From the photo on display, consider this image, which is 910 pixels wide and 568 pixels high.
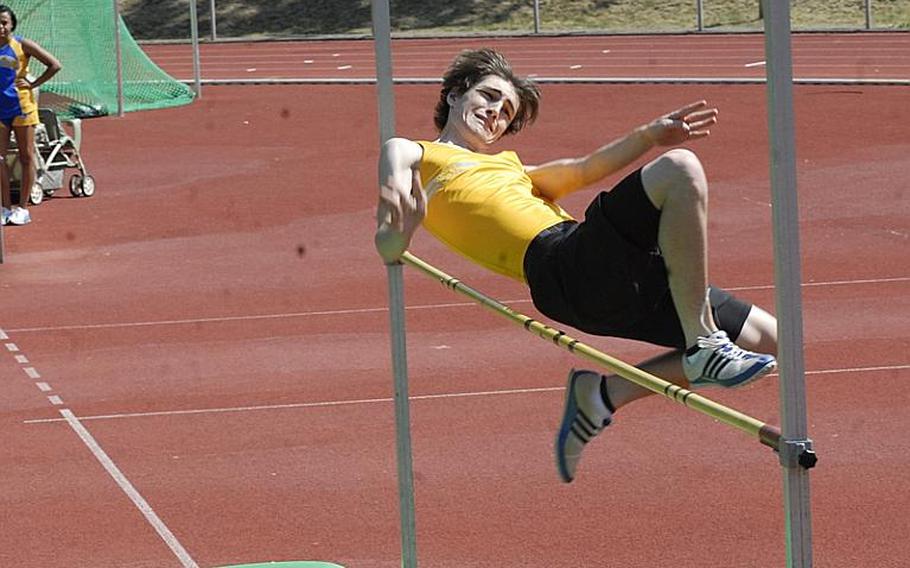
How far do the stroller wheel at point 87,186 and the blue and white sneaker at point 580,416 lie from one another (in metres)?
10.7

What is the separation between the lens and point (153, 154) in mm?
17469

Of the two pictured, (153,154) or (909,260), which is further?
(153,154)

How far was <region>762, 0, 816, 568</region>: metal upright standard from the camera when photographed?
113 inches

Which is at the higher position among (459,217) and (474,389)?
(459,217)

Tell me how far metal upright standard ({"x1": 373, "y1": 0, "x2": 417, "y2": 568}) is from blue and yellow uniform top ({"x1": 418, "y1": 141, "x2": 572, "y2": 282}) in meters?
0.27

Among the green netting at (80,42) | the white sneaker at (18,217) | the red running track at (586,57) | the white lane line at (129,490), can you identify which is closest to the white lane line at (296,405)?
the white lane line at (129,490)

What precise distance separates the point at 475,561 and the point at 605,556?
432mm

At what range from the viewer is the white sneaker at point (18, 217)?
518 inches

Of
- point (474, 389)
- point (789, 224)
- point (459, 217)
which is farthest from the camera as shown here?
point (474, 389)

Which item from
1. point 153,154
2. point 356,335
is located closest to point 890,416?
point 356,335

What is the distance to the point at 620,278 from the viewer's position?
163 inches

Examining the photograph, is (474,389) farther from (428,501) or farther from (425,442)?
(428,501)

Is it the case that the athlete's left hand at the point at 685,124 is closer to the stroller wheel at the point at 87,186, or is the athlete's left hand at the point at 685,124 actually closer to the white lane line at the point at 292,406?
the white lane line at the point at 292,406

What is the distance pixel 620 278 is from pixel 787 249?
1261 mm
